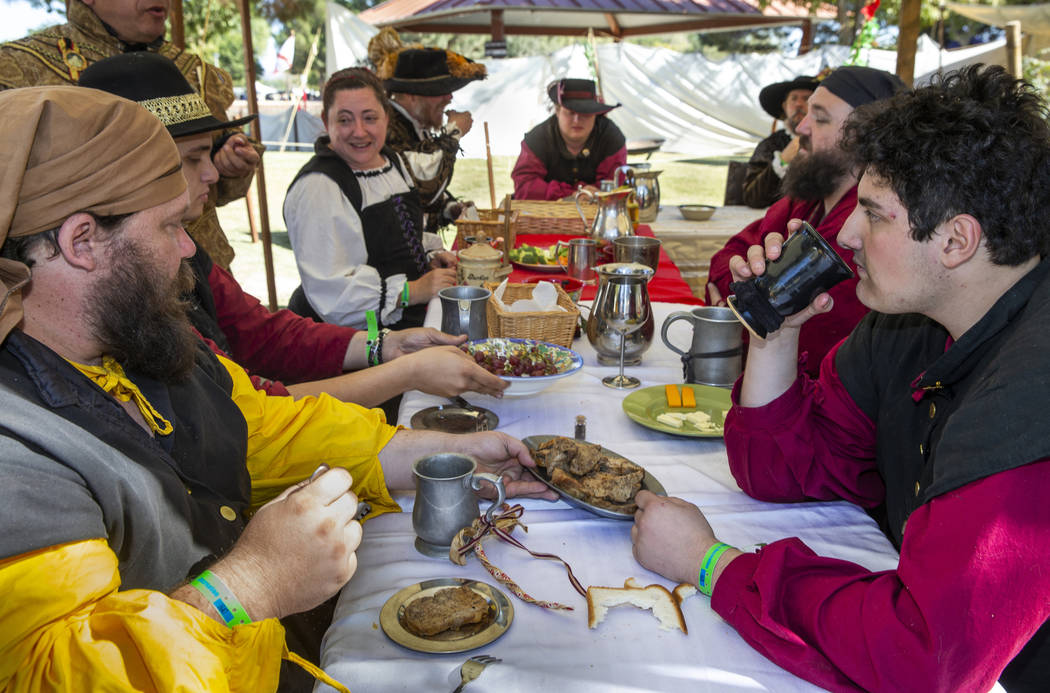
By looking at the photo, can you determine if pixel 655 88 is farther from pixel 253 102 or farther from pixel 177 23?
pixel 177 23

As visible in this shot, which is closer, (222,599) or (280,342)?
(222,599)

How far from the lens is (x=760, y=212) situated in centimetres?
600

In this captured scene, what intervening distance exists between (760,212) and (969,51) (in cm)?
1428

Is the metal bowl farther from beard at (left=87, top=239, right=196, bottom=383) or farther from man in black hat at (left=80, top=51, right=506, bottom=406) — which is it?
beard at (left=87, top=239, right=196, bottom=383)

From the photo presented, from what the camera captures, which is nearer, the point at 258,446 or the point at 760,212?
the point at 258,446

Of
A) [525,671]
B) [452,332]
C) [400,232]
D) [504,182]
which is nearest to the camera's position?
Result: [525,671]

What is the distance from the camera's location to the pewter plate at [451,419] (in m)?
2.06

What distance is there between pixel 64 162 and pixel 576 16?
1331cm

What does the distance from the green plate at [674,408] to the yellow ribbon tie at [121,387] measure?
118cm

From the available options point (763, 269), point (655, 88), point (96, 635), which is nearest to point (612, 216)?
point (763, 269)

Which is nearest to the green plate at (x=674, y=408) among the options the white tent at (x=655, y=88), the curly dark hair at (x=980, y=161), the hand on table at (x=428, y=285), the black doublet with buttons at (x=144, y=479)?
the curly dark hair at (x=980, y=161)

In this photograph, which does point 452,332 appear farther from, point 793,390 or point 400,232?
point 400,232

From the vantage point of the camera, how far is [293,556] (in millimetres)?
1277

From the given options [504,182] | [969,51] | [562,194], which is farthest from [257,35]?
[562,194]
